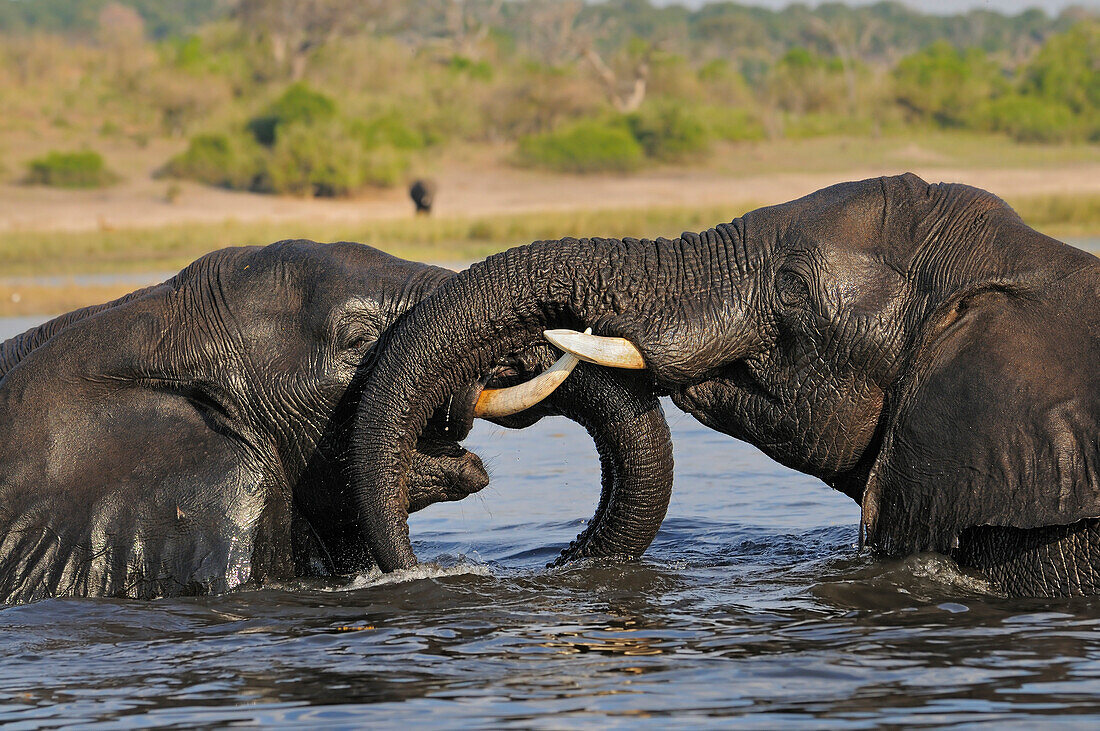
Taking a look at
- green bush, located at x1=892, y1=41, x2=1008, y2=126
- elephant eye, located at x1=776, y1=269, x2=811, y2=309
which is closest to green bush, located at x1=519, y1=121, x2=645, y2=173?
green bush, located at x1=892, y1=41, x2=1008, y2=126

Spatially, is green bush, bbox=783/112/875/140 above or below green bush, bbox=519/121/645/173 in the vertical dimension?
above

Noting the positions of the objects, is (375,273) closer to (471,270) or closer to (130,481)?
(471,270)

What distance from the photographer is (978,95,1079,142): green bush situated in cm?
4162

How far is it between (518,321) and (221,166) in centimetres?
3212

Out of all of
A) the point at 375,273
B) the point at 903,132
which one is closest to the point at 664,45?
the point at 903,132

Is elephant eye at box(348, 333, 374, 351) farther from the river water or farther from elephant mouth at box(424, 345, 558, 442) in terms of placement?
the river water

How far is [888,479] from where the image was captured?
5855mm

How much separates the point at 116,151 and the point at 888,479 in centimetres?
3656

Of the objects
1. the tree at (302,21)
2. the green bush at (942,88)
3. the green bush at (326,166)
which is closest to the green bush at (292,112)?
the green bush at (326,166)

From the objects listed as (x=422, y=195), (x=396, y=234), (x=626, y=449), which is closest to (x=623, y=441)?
(x=626, y=449)

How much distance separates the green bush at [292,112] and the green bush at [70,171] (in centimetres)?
460

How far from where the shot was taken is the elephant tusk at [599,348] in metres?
5.63

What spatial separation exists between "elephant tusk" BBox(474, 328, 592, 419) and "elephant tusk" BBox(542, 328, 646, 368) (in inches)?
3.0

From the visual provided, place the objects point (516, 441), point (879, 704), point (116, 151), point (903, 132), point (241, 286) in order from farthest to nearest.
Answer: point (903, 132) → point (116, 151) → point (516, 441) → point (241, 286) → point (879, 704)
